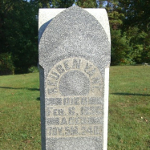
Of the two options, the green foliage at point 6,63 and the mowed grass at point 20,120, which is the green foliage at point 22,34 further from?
the mowed grass at point 20,120

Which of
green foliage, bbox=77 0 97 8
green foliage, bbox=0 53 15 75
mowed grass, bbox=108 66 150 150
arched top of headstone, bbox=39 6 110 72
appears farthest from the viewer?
green foliage, bbox=77 0 97 8

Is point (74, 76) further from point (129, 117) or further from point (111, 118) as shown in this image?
point (129, 117)

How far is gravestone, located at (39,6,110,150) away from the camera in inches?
98.6

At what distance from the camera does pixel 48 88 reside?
2605 mm

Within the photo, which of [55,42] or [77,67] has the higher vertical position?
[55,42]

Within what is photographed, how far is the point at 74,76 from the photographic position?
259 cm

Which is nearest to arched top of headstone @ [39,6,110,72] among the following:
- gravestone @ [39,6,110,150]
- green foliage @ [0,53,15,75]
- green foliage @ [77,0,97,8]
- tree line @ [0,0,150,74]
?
gravestone @ [39,6,110,150]

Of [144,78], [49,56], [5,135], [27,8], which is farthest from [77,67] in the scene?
[27,8]

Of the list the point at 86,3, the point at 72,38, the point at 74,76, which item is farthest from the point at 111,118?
the point at 86,3

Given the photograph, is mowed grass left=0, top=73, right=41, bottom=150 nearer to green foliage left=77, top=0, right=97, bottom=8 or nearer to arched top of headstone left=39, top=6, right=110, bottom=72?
arched top of headstone left=39, top=6, right=110, bottom=72

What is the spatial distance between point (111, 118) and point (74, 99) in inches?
108

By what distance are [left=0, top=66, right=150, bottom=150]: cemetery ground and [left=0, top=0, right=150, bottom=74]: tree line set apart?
7.42 m

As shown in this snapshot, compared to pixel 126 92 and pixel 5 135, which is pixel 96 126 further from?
pixel 126 92

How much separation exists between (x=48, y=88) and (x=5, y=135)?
7.96ft
